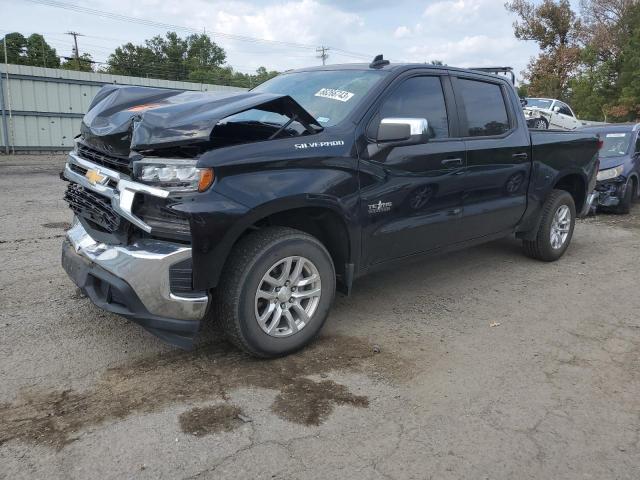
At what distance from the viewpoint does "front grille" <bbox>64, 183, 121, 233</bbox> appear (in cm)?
335

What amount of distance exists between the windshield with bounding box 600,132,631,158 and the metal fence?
10830 millimetres

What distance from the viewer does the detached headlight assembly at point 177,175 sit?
3.08 m

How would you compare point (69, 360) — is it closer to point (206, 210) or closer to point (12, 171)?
point (206, 210)

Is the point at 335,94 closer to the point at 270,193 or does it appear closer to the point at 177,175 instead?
the point at 270,193

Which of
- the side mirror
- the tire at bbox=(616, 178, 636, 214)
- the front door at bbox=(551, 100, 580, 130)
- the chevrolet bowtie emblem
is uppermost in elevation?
the front door at bbox=(551, 100, 580, 130)

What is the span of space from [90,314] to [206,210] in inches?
68.1

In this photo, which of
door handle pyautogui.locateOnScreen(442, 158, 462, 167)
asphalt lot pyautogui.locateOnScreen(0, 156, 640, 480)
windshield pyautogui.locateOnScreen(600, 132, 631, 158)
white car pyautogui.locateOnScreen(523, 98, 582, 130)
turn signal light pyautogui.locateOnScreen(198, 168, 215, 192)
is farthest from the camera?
white car pyautogui.locateOnScreen(523, 98, 582, 130)

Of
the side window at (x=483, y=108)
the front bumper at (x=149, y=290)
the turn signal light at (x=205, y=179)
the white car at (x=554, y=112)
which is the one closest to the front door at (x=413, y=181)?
the side window at (x=483, y=108)

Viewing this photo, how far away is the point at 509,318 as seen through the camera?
14.8 ft

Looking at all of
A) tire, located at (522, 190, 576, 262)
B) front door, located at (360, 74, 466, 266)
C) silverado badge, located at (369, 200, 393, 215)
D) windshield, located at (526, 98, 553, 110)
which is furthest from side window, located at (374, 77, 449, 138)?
windshield, located at (526, 98, 553, 110)

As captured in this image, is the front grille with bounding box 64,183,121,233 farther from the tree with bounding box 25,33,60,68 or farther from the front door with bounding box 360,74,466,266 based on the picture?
the tree with bounding box 25,33,60,68

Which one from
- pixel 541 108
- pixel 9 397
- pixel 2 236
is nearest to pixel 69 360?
pixel 9 397

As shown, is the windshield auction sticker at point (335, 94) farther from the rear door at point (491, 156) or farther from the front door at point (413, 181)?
the rear door at point (491, 156)

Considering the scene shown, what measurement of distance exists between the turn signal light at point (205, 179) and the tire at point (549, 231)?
4.11 metres
